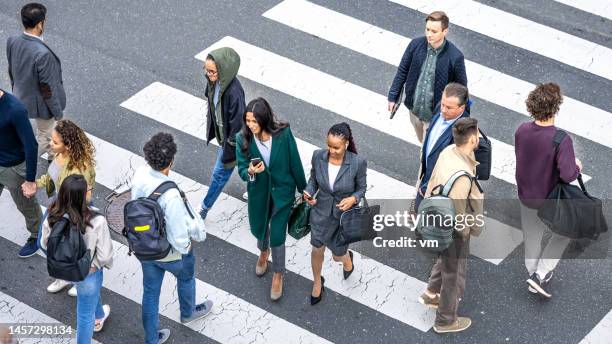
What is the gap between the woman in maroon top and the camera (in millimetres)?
8148

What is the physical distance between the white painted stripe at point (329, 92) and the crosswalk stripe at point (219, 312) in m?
2.49

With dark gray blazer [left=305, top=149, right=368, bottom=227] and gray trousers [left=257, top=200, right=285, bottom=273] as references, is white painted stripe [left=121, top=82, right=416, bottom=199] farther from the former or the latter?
dark gray blazer [left=305, top=149, right=368, bottom=227]

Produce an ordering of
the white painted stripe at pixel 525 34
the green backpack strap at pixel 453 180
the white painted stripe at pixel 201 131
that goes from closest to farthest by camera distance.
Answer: the green backpack strap at pixel 453 180 < the white painted stripe at pixel 201 131 < the white painted stripe at pixel 525 34

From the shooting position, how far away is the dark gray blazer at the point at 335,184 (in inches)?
316

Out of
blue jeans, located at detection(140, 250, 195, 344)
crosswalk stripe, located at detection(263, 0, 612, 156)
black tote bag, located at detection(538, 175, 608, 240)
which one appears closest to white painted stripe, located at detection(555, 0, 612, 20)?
crosswalk stripe, located at detection(263, 0, 612, 156)

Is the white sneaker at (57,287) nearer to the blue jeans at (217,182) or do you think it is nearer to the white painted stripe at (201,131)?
the blue jeans at (217,182)

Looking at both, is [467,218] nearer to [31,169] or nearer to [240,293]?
[240,293]

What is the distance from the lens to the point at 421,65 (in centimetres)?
930

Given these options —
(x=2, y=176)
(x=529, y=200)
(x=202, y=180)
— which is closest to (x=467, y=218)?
(x=529, y=200)

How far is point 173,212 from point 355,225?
153 centimetres

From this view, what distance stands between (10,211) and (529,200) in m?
4.57

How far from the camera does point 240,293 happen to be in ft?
29.3

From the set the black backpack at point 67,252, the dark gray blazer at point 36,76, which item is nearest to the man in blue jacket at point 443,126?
the black backpack at point 67,252

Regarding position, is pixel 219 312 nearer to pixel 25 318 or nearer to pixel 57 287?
pixel 57 287
